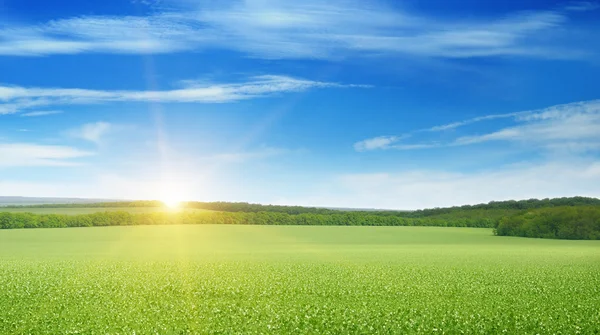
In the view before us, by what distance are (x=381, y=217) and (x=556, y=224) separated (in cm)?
3969

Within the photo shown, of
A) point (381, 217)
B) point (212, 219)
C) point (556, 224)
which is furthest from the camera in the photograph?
point (381, 217)

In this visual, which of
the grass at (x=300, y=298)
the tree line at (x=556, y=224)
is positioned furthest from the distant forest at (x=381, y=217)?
the grass at (x=300, y=298)

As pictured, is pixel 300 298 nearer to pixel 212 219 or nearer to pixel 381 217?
pixel 212 219

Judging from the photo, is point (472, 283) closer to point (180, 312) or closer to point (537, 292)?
point (537, 292)

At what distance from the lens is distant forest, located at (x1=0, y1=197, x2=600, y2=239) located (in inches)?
3760

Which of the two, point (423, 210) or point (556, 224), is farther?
point (423, 210)

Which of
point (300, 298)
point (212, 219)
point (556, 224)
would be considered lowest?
point (300, 298)

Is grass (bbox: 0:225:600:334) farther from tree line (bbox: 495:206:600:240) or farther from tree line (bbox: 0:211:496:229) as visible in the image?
tree line (bbox: 0:211:496:229)

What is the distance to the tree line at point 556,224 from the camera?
308 feet

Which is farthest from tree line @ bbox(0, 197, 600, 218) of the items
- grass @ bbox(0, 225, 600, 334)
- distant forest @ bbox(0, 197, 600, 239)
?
grass @ bbox(0, 225, 600, 334)

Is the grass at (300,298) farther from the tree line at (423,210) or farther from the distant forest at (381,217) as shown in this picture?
the tree line at (423,210)

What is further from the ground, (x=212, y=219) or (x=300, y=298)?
(x=212, y=219)

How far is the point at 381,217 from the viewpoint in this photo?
125250mm

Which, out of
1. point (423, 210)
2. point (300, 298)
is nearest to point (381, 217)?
point (423, 210)
